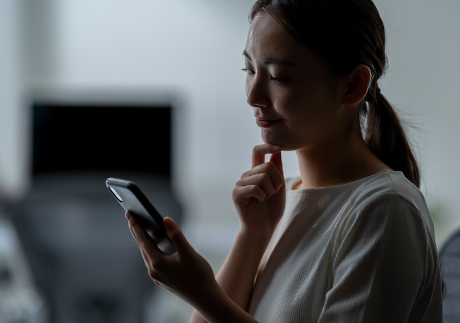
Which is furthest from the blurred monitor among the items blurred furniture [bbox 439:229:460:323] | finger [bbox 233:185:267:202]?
finger [bbox 233:185:267:202]

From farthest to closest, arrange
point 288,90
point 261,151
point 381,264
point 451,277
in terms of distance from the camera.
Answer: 1. point 451,277
2. point 261,151
3. point 288,90
4. point 381,264

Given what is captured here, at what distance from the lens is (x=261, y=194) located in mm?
925

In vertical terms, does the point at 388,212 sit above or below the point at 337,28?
below

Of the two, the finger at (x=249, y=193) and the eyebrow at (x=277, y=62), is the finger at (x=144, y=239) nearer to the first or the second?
the finger at (x=249, y=193)

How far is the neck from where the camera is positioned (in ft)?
2.95

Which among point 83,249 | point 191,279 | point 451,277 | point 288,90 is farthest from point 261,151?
point 83,249

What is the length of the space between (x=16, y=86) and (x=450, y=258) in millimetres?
2472

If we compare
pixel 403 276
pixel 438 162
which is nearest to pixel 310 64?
pixel 403 276

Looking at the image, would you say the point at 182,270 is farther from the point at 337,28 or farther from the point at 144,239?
the point at 337,28

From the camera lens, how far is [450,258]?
3.92ft

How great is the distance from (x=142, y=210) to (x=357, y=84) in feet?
1.13

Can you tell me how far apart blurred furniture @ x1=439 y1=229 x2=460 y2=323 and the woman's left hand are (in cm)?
58

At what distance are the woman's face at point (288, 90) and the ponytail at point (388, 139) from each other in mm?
125

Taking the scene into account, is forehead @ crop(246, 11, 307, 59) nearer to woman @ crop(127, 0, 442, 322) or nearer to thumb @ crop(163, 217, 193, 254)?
woman @ crop(127, 0, 442, 322)
